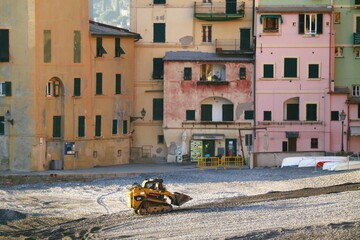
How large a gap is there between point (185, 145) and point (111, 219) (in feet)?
94.6

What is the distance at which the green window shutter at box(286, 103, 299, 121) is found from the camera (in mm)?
89375

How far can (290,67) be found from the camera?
292 feet

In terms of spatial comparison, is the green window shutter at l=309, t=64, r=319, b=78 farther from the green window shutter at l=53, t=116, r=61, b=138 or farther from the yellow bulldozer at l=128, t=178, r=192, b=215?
the yellow bulldozer at l=128, t=178, r=192, b=215

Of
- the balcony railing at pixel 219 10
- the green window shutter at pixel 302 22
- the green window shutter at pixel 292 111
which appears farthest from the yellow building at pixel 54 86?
the green window shutter at pixel 302 22

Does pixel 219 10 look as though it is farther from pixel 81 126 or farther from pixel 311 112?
pixel 81 126

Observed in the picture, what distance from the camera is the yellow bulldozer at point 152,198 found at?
6150 cm

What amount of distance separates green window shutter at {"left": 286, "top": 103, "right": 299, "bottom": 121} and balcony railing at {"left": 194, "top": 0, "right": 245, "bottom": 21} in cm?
696

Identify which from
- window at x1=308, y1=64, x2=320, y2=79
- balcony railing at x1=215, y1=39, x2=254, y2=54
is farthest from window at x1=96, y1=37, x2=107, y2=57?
window at x1=308, y1=64, x2=320, y2=79

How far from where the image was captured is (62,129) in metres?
85.2

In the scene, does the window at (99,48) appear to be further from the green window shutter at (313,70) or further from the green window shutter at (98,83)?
the green window shutter at (313,70)

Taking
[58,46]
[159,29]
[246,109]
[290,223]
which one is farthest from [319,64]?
[290,223]

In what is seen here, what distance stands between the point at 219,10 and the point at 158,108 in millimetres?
7789

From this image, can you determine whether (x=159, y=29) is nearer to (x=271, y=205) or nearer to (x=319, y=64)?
(x=319, y=64)

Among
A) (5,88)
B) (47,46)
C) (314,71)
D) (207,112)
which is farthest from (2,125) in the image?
(314,71)
